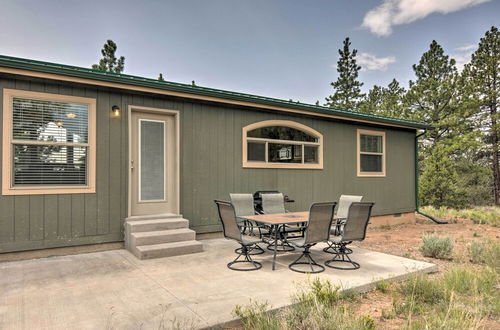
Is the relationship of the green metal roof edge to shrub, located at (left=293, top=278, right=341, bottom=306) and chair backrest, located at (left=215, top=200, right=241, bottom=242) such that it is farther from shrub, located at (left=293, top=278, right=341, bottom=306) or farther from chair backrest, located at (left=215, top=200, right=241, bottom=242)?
shrub, located at (left=293, top=278, right=341, bottom=306)

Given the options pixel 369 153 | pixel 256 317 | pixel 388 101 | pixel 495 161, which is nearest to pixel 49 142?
pixel 256 317

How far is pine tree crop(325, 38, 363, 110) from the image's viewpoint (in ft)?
69.1

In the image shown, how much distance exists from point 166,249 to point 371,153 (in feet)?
21.1

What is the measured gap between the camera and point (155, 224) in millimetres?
5016

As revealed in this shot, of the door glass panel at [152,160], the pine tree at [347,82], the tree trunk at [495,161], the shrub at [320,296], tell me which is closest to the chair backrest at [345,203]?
the shrub at [320,296]

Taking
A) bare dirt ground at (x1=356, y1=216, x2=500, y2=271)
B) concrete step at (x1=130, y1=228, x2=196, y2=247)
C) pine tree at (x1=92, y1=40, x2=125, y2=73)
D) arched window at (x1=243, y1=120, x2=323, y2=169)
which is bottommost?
bare dirt ground at (x1=356, y1=216, x2=500, y2=271)

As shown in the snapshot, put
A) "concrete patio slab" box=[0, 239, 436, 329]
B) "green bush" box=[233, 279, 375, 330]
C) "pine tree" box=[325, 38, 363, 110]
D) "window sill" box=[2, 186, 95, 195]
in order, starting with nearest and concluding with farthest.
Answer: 1. "green bush" box=[233, 279, 375, 330]
2. "concrete patio slab" box=[0, 239, 436, 329]
3. "window sill" box=[2, 186, 95, 195]
4. "pine tree" box=[325, 38, 363, 110]

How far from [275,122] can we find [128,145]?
3.19m

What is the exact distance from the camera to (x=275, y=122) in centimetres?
693

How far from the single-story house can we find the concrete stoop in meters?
0.03

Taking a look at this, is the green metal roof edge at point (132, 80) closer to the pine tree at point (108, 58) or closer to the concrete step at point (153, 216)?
the concrete step at point (153, 216)

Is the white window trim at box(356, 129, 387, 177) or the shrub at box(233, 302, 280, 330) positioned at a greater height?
the white window trim at box(356, 129, 387, 177)

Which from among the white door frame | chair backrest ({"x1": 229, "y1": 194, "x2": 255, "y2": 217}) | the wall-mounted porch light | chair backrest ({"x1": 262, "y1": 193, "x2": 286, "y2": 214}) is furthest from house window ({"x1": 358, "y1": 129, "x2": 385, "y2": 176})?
the wall-mounted porch light

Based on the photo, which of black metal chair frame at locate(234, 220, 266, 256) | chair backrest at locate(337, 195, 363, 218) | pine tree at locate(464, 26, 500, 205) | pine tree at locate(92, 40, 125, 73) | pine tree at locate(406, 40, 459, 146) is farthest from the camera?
pine tree at locate(92, 40, 125, 73)
